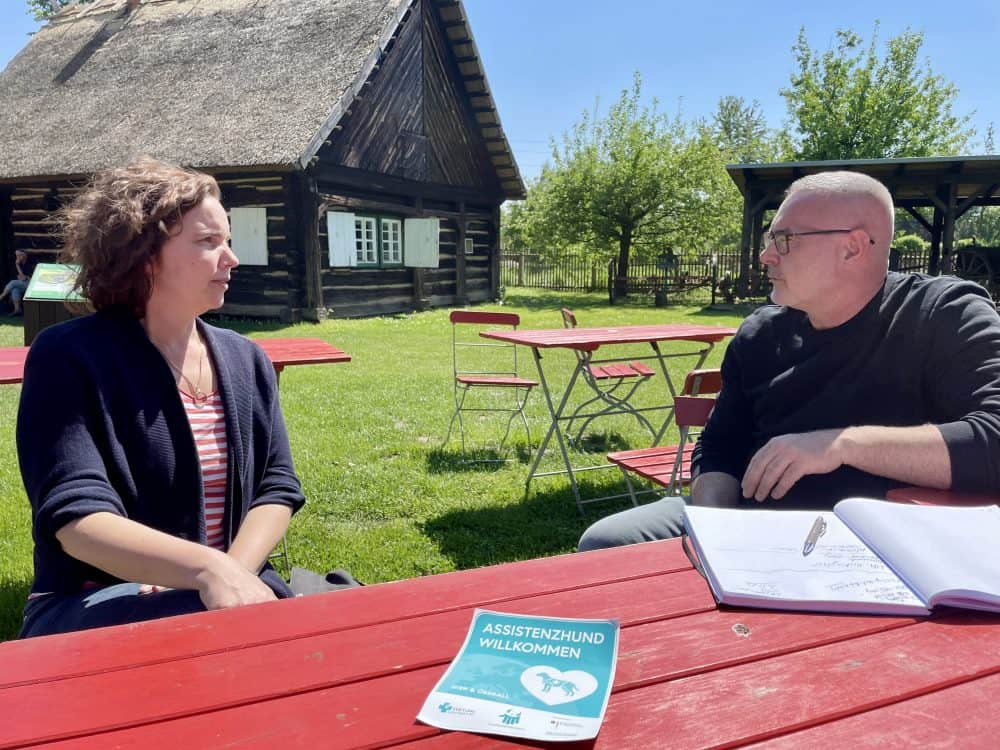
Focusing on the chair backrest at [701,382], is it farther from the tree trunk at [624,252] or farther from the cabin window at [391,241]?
the tree trunk at [624,252]

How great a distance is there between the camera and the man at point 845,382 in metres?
1.78

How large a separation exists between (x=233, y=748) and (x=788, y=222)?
194 centimetres

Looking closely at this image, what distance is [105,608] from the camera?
154 cm

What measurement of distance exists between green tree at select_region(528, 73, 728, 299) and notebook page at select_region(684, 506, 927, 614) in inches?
853

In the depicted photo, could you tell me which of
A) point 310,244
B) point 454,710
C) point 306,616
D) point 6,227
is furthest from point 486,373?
point 6,227

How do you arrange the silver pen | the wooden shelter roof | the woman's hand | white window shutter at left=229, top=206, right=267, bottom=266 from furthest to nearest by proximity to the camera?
the wooden shelter roof
white window shutter at left=229, top=206, right=267, bottom=266
the woman's hand
the silver pen

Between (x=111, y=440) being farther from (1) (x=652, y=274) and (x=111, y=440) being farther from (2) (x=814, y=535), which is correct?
(1) (x=652, y=274)

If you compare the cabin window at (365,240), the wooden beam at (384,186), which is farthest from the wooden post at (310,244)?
the cabin window at (365,240)

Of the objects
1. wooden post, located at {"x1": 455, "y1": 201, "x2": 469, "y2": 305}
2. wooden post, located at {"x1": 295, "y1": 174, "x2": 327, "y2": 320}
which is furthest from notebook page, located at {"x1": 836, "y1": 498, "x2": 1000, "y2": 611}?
wooden post, located at {"x1": 455, "y1": 201, "x2": 469, "y2": 305}

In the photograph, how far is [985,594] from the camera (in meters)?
1.11

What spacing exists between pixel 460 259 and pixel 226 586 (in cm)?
Answer: 1707

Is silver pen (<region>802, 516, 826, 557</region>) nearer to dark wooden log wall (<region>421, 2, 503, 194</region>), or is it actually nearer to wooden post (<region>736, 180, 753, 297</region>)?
dark wooden log wall (<region>421, 2, 503, 194</region>)

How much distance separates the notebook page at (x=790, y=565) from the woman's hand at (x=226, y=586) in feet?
2.92

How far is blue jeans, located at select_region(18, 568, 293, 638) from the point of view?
152 cm
